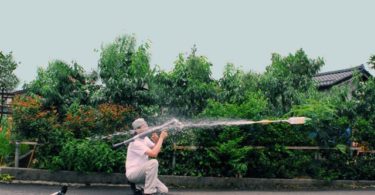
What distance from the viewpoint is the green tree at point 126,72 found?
15288mm

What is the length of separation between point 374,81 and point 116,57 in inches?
304

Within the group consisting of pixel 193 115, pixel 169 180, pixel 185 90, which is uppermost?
pixel 185 90

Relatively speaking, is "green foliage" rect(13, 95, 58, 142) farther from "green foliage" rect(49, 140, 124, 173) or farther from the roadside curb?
the roadside curb

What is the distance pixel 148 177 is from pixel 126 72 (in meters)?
7.36

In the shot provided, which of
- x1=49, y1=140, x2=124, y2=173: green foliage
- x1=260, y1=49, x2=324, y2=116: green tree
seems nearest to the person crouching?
x1=49, y1=140, x2=124, y2=173: green foliage

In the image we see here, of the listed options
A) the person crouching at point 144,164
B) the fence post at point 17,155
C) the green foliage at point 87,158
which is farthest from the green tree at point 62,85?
the person crouching at point 144,164

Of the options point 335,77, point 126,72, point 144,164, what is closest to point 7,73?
point 126,72

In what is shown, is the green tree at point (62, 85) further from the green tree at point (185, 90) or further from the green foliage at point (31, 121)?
the green tree at point (185, 90)

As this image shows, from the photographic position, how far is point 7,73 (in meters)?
21.1

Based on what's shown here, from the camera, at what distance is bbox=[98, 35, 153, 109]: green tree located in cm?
1529

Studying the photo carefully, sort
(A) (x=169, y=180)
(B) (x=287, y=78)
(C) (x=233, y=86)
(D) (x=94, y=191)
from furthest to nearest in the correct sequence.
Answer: (B) (x=287, y=78) → (C) (x=233, y=86) → (A) (x=169, y=180) → (D) (x=94, y=191)

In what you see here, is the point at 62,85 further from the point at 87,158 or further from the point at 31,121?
the point at 87,158

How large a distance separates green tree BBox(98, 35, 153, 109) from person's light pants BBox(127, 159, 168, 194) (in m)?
6.39

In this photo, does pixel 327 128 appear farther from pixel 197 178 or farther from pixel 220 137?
pixel 197 178
